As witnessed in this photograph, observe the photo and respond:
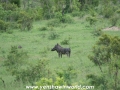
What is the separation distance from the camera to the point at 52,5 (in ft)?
143

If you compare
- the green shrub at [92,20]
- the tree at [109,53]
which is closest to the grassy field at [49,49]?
the green shrub at [92,20]

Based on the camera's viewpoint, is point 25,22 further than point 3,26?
Yes

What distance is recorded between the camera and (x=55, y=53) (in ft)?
65.5

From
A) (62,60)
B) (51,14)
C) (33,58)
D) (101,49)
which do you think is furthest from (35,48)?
(51,14)

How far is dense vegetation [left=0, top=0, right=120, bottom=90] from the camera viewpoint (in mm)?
11273

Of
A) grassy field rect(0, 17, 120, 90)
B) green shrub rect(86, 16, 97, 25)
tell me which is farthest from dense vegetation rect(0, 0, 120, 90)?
green shrub rect(86, 16, 97, 25)

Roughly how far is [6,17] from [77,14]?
12.0 m

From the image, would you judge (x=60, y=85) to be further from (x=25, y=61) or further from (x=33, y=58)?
(x=33, y=58)

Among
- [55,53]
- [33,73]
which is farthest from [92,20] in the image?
[33,73]

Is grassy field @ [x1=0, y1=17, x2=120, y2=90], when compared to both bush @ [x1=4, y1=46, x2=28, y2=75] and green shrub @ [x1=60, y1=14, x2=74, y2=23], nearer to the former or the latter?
bush @ [x1=4, y1=46, x2=28, y2=75]

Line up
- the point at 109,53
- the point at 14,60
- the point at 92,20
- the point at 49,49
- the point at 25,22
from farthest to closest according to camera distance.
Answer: the point at 25,22 < the point at 92,20 < the point at 49,49 < the point at 14,60 < the point at 109,53

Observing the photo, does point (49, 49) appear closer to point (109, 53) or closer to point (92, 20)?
point (109, 53)

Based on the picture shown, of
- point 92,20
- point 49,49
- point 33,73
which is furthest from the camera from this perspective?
point 92,20

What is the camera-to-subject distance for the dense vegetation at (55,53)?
37.0 ft
